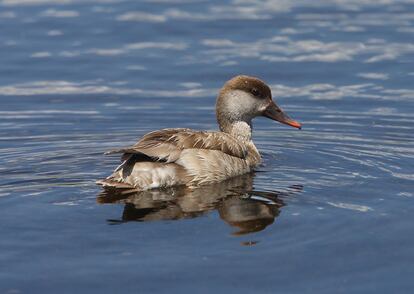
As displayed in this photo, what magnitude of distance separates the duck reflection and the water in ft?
0.11

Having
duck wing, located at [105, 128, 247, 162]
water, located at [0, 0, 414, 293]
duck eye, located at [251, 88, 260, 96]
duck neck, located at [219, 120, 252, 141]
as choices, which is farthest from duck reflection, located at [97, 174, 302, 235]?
duck eye, located at [251, 88, 260, 96]

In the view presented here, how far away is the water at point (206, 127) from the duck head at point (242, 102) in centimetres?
62

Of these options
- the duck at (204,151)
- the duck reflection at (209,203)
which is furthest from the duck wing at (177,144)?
the duck reflection at (209,203)

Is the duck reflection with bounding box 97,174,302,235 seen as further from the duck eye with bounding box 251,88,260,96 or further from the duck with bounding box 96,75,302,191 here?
the duck eye with bounding box 251,88,260,96

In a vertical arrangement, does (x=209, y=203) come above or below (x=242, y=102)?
below

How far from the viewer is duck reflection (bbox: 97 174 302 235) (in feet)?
35.6

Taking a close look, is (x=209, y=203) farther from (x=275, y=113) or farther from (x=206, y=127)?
(x=206, y=127)

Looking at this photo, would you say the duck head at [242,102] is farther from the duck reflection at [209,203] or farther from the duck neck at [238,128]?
the duck reflection at [209,203]

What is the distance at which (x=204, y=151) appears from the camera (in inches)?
497

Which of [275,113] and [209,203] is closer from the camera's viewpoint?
[209,203]

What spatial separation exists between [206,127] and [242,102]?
6.63 ft

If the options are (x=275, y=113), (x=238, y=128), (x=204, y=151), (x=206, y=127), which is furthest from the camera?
(x=206, y=127)

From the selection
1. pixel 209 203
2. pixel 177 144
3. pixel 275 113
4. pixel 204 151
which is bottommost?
pixel 209 203

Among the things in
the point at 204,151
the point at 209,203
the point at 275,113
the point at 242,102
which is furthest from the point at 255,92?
the point at 209,203
